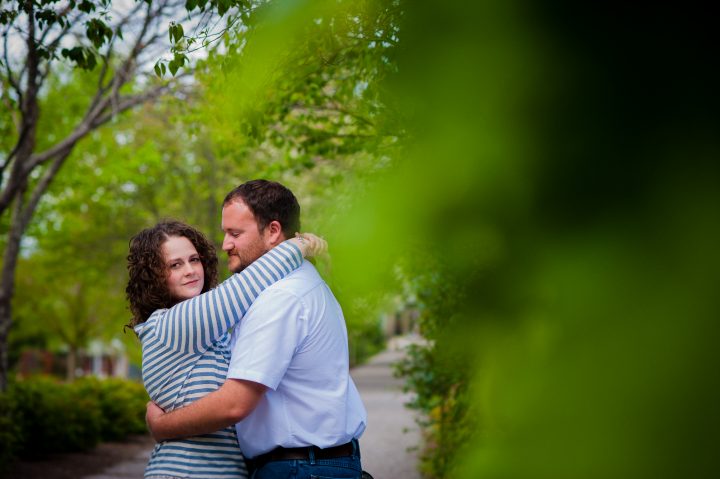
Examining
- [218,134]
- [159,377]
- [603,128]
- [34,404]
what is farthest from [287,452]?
[34,404]

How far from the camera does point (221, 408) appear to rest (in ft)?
8.33

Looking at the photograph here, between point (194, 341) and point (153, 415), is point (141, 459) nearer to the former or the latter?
point (153, 415)

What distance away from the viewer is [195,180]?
2141 centimetres

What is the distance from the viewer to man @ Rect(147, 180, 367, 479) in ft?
8.43

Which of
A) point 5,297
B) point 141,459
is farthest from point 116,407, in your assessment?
point 5,297

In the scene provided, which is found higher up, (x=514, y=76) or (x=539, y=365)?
(x=514, y=76)

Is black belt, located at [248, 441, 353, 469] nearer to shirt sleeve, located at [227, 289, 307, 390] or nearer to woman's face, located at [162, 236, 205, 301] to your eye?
shirt sleeve, located at [227, 289, 307, 390]

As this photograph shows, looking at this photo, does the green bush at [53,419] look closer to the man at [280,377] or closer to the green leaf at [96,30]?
the green leaf at [96,30]

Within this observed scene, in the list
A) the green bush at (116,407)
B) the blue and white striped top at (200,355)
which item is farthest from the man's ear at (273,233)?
the green bush at (116,407)

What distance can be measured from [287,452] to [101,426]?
40.7 ft

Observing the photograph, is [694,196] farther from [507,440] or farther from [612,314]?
[507,440]

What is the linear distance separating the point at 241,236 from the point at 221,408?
70 cm

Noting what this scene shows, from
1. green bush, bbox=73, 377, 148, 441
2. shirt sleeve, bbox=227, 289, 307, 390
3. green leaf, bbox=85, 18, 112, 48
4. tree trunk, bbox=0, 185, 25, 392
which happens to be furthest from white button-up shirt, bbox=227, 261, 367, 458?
green bush, bbox=73, 377, 148, 441

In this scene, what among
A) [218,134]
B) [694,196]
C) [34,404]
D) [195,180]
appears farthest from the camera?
[195,180]
